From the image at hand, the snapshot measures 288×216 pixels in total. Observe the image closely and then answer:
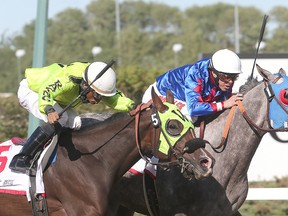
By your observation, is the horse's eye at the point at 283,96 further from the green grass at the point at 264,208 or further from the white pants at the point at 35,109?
the green grass at the point at 264,208

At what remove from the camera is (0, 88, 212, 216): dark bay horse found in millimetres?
5547

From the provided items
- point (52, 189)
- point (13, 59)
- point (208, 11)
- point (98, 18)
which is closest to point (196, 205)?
point (52, 189)

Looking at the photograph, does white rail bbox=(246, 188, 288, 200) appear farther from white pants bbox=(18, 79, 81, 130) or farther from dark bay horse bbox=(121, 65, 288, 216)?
white pants bbox=(18, 79, 81, 130)

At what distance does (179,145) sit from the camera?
554 cm

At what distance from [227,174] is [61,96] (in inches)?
61.5

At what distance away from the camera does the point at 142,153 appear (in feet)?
18.8

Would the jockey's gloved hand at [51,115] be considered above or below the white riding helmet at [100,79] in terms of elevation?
below

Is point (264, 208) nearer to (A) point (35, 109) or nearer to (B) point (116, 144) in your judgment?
(B) point (116, 144)

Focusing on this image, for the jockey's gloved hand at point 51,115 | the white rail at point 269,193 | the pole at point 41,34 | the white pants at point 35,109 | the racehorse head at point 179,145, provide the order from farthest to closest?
the pole at point 41,34
the white rail at point 269,193
the white pants at point 35,109
the jockey's gloved hand at point 51,115
the racehorse head at point 179,145

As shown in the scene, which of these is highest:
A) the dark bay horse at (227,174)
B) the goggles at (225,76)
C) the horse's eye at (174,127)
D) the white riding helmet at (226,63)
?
the white riding helmet at (226,63)

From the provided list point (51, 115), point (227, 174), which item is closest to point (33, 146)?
point (51, 115)

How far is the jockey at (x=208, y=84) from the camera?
634 centimetres

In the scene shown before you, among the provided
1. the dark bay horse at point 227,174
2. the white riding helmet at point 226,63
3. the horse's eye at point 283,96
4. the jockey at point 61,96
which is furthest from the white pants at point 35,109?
the horse's eye at point 283,96

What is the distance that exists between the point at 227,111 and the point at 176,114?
0.98 metres
